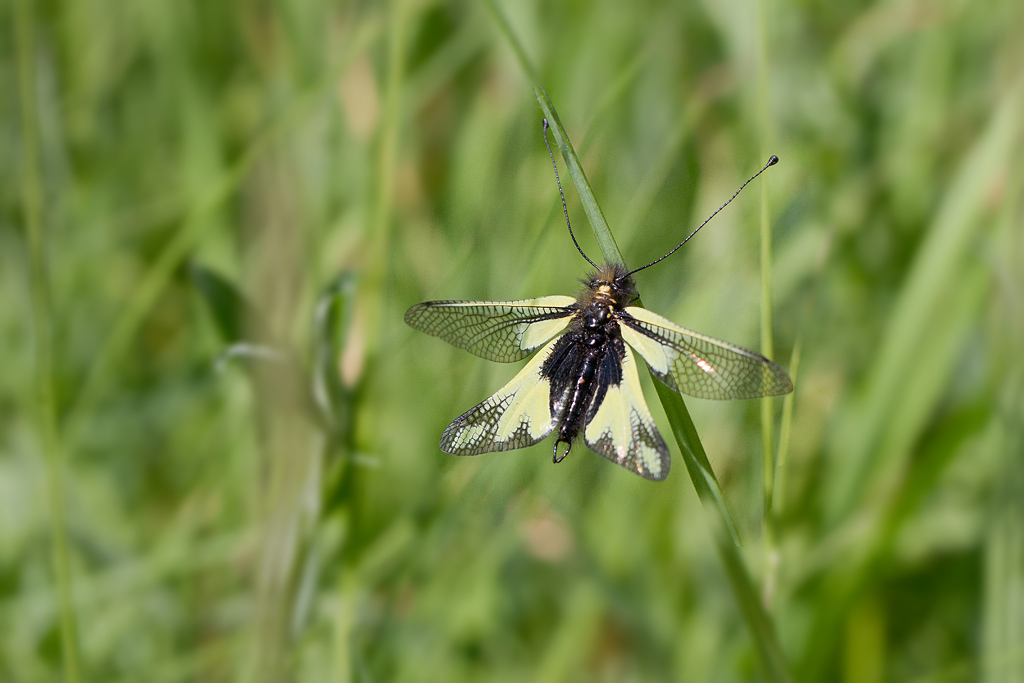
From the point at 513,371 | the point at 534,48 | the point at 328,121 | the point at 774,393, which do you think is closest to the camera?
the point at 774,393

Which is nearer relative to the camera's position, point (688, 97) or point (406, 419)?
point (406, 419)

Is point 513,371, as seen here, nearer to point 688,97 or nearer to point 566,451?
point 566,451

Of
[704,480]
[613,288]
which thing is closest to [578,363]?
[613,288]

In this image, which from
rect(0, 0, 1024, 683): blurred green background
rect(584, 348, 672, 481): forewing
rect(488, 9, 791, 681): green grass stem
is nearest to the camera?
rect(488, 9, 791, 681): green grass stem

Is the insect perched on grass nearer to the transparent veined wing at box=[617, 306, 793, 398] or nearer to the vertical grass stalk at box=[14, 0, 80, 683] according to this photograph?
the transparent veined wing at box=[617, 306, 793, 398]

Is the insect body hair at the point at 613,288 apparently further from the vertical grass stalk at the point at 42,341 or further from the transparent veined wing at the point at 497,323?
the vertical grass stalk at the point at 42,341

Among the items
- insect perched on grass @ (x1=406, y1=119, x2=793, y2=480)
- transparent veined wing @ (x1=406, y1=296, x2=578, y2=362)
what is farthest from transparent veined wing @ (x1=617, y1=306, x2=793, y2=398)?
transparent veined wing @ (x1=406, y1=296, x2=578, y2=362)

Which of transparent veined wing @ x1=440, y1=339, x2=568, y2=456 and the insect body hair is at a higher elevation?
the insect body hair

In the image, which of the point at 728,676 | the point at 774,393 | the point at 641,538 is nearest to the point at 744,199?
the point at 774,393

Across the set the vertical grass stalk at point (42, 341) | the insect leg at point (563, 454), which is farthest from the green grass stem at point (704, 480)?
the vertical grass stalk at point (42, 341)
